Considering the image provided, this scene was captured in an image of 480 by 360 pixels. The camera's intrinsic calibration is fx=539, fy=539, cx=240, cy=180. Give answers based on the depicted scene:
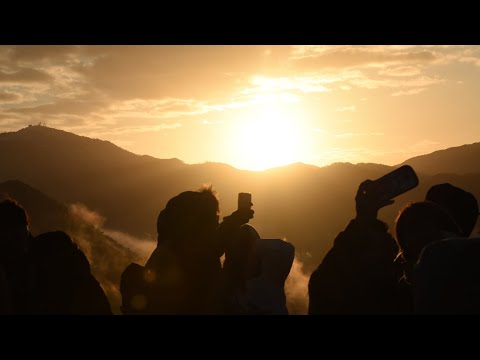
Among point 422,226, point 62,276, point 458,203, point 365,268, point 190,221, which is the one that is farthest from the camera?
point 458,203

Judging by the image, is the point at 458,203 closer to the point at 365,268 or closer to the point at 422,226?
the point at 365,268

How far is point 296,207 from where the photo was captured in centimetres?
18100

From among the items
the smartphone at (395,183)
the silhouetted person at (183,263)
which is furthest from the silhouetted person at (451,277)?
the silhouetted person at (183,263)

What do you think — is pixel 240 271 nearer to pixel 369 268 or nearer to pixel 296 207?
pixel 369 268

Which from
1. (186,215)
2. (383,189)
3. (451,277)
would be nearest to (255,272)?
(186,215)

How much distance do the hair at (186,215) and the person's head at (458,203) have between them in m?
2.78

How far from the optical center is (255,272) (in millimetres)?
4914

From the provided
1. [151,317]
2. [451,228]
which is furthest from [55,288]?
[151,317]

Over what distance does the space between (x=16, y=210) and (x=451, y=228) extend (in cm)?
393

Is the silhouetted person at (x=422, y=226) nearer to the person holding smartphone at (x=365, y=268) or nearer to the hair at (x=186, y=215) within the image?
the person holding smartphone at (x=365, y=268)

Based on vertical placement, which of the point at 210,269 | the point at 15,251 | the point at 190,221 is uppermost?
the point at 190,221

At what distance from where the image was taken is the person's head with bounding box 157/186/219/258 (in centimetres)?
535

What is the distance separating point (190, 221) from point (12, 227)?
171cm

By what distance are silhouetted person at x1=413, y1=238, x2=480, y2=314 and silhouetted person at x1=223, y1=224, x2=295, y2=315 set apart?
1.88m
